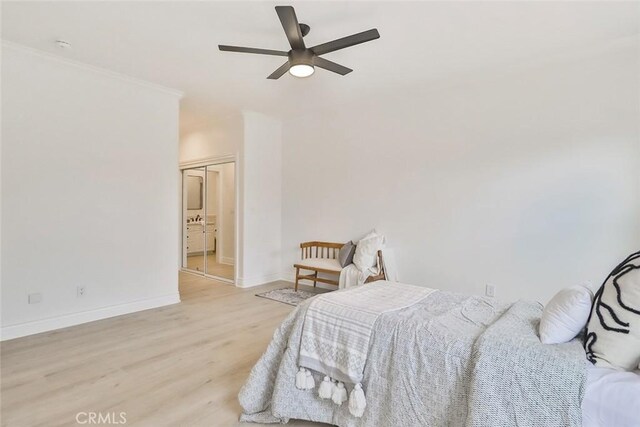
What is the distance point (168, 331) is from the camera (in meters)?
3.27

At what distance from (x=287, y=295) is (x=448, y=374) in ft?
10.9

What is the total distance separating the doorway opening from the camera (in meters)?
5.55

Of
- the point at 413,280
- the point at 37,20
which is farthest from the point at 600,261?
the point at 37,20

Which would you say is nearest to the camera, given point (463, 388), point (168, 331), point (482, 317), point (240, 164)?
point (463, 388)

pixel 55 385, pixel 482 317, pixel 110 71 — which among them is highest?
pixel 110 71

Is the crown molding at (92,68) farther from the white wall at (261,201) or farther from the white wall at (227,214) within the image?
the white wall at (227,214)

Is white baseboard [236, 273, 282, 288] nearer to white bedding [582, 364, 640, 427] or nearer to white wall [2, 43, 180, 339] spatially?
white wall [2, 43, 180, 339]

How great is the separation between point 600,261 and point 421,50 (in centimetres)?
253

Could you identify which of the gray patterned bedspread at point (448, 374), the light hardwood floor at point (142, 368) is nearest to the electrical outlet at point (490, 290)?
the gray patterned bedspread at point (448, 374)

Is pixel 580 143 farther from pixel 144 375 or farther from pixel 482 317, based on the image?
pixel 144 375

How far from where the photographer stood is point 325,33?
275 cm

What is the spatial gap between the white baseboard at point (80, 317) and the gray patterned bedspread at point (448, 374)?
2525mm

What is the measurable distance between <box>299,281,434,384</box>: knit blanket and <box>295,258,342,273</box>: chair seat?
2.25 m

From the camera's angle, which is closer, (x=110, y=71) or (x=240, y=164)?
(x=110, y=71)
